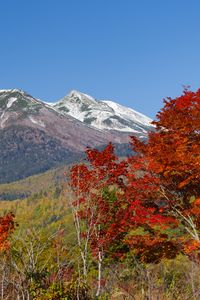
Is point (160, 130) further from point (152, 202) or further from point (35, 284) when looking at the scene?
point (35, 284)

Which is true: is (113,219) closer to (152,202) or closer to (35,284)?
(152,202)

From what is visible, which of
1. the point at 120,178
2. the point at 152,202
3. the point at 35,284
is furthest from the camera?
the point at 120,178

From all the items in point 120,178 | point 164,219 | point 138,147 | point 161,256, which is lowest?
point 161,256

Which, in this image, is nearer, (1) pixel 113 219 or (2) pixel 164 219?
(2) pixel 164 219

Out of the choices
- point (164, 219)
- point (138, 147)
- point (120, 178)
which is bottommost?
point (164, 219)

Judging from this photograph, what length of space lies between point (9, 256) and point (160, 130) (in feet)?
59.5

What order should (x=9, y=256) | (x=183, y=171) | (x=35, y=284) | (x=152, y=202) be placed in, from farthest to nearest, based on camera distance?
(x=152, y=202), (x=183, y=171), (x=35, y=284), (x=9, y=256)

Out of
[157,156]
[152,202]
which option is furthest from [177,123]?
[152,202]

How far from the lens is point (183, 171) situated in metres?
→ 21.4

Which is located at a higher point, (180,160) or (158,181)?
(180,160)

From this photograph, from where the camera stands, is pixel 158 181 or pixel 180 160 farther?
pixel 158 181

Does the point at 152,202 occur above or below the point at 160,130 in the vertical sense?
below

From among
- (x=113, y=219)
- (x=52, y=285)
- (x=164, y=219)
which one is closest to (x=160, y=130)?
(x=164, y=219)

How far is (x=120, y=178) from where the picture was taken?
28.1 meters
